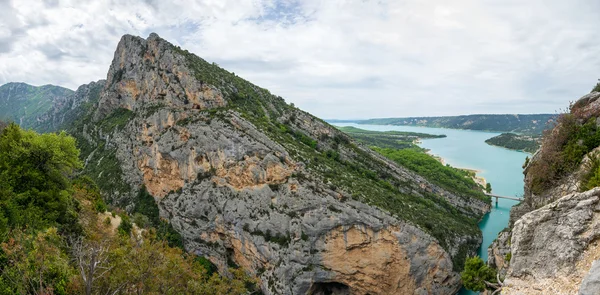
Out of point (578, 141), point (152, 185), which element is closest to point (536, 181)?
point (578, 141)

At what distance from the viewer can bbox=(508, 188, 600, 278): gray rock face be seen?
8781 millimetres

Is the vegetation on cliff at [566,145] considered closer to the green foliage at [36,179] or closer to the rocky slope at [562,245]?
the rocky slope at [562,245]

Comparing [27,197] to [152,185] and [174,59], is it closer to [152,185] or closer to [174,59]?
[152,185]

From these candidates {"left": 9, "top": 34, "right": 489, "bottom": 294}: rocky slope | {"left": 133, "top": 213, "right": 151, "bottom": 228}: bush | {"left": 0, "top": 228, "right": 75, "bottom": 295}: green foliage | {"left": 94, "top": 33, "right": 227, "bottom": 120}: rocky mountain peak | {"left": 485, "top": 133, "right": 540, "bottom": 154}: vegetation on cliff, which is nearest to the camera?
{"left": 0, "top": 228, "right": 75, "bottom": 295}: green foliage

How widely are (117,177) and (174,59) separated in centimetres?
1695

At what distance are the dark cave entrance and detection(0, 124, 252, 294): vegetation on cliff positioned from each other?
12224 millimetres

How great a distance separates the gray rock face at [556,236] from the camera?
28.8ft

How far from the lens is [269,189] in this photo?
2961 cm

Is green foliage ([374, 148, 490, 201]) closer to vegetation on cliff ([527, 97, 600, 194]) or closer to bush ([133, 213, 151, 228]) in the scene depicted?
vegetation on cliff ([527, 97, 600, 194])

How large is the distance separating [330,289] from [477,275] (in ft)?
49.3

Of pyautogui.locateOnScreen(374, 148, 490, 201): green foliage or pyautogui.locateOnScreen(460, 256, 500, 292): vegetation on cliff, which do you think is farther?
pyautogui.locateOnScreen(374, 148, 490, 201): green foliage

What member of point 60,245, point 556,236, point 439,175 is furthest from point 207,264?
point 439,175

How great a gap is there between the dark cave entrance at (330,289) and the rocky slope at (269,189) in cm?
12

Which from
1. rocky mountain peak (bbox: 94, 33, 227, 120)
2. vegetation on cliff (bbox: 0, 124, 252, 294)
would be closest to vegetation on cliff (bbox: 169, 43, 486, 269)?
rocky mountain peak (bbox: 94, 33, 227, 120)
